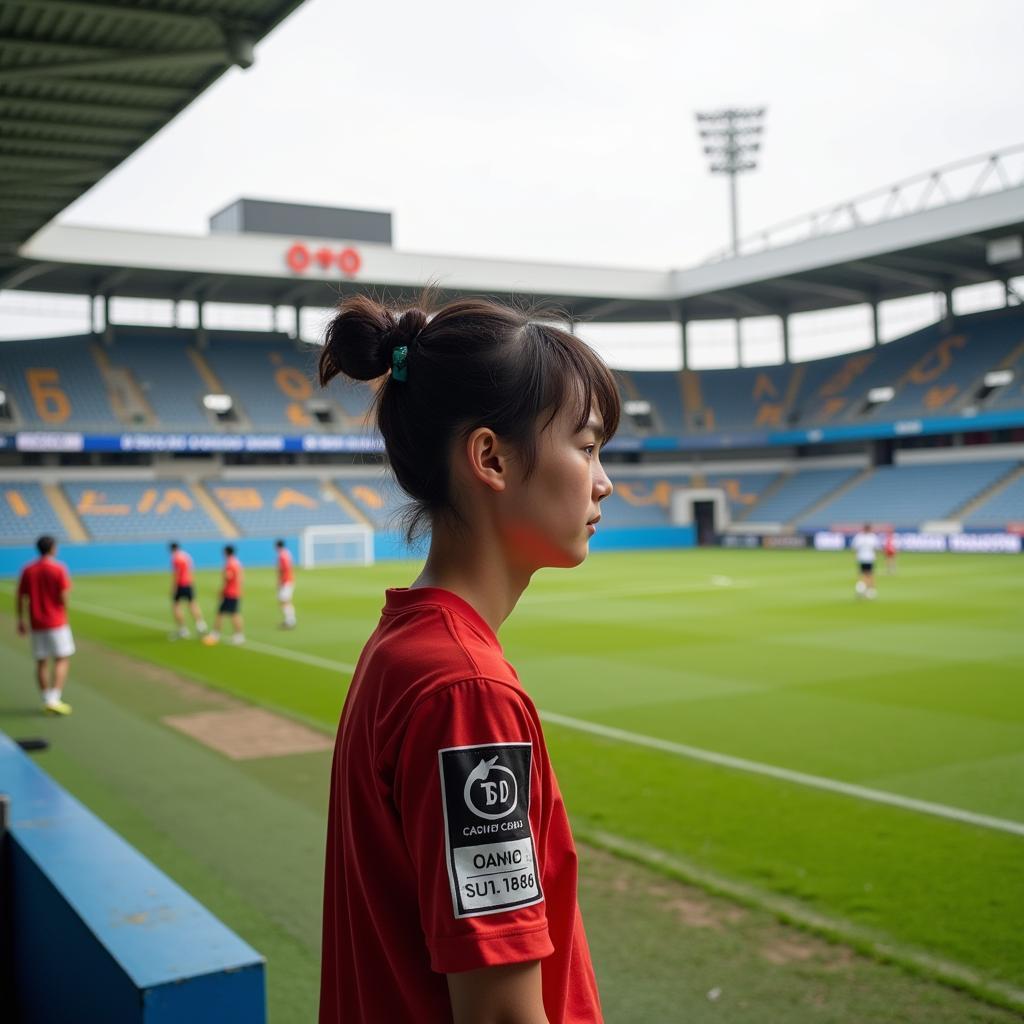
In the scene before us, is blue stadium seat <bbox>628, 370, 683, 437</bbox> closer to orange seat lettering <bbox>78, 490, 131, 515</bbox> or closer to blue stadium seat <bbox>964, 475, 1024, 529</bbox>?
blue stadium seat <bbox>964, 475, 1024, 529</bbox>

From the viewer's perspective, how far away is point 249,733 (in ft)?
37.3

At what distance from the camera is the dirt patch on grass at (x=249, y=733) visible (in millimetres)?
10531

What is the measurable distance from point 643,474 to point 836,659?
4308 cm

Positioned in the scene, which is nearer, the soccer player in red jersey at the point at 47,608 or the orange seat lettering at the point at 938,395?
the soccer player in red jersey at the point at 47,608

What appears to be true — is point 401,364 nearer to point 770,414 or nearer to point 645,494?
point 645,494

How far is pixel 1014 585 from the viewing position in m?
26.7

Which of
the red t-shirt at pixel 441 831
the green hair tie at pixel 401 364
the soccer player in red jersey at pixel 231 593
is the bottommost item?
the soccer player in red jersey at pixel 231 593

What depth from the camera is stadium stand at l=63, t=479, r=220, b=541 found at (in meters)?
43.6

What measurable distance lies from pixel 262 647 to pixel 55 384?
1344 inches

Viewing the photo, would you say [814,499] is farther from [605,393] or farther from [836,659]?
[605,393]

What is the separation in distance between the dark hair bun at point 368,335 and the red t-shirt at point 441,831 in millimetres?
417

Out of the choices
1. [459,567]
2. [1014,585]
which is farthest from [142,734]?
[1014,585]

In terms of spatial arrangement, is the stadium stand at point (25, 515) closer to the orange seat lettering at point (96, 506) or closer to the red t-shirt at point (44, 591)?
the orange seat lettering at point (96, 506)

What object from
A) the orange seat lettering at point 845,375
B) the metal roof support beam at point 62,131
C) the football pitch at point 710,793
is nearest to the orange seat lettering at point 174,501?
the football pitch at point 710,793
